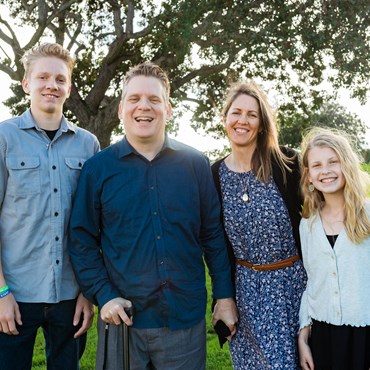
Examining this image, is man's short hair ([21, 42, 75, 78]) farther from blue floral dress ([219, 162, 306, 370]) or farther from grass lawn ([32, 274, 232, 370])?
grass lawn ([32, 274, 232, 370])

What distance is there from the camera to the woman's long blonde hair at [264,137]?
153 inches

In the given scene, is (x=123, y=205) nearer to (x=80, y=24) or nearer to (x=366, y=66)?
(x=366, y=66)

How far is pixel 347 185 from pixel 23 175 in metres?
2.14

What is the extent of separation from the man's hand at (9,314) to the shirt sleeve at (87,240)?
0.42 m

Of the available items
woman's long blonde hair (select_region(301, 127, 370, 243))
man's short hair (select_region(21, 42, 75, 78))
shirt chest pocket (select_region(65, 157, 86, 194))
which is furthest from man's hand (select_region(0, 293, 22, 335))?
woman's long blonde hair (select_region(301, 127, 370, 243))

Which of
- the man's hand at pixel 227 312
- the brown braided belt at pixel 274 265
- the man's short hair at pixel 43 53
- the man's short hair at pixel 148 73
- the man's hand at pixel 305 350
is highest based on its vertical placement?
the man's short hair at pixel 43 53

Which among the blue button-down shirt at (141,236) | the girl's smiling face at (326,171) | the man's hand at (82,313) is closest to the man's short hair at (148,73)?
the blue button-down shirt at (141,236)

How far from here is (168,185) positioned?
3.40 meters

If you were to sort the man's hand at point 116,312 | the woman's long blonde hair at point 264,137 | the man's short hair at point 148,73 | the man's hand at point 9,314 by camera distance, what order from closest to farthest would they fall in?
1. the man's hand at point 116,312
2. the man's hand at point 9,314
3. the man's short hair at point 148,73
4. the woman's long blonde hair at point 264,137

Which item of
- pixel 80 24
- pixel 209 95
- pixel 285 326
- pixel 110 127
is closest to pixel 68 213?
pixel 285 326

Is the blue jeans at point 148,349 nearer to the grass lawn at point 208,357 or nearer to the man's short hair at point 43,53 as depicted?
the man's short hair at point 43,53

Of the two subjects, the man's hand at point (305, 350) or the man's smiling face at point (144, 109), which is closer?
the man's smiling face at point (144, 109)

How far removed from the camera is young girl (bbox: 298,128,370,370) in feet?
11.1

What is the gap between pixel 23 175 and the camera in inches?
132
